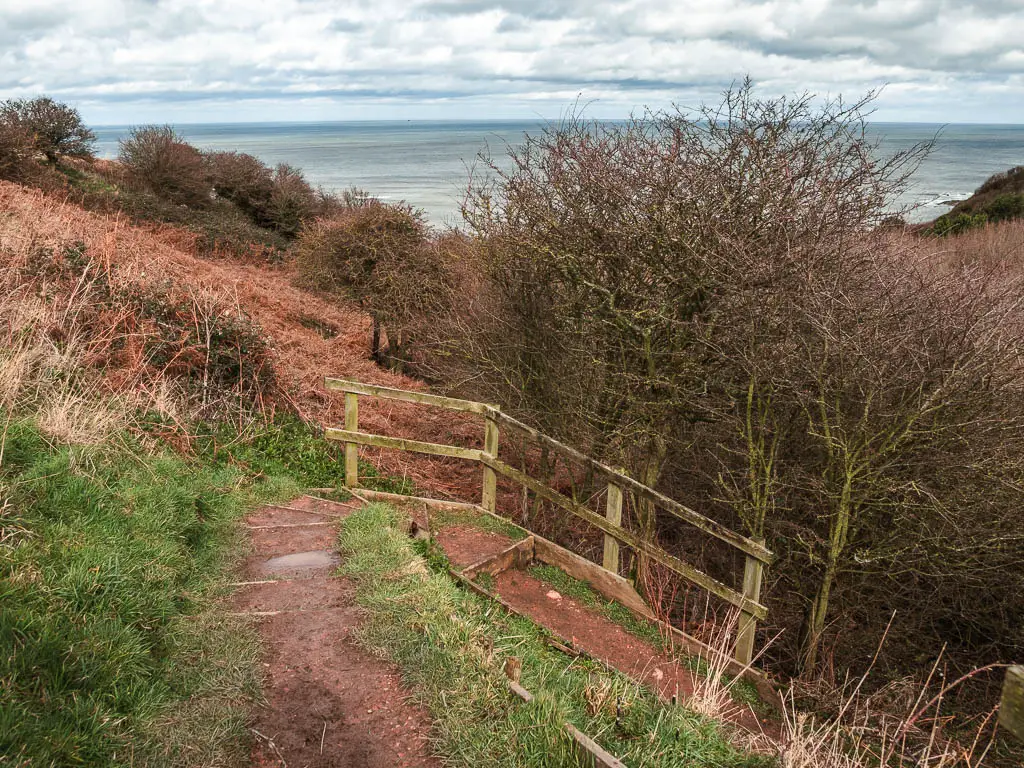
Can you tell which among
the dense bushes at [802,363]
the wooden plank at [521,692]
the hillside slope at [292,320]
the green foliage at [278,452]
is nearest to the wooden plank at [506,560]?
the dense bushes at [802,363]

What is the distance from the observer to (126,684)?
3406mm

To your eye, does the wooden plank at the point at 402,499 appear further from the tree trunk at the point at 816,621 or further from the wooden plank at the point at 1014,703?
the wooden plank at the point at 1014,703

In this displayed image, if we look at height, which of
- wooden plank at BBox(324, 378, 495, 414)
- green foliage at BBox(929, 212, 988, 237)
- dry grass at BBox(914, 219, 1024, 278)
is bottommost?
wooden plank at BBox(324, 378, 495, 414)

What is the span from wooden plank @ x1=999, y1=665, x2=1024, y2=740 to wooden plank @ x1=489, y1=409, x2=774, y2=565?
A: 3.54 meters

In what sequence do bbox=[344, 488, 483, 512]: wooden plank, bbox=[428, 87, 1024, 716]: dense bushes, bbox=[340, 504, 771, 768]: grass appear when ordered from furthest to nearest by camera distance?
1. bbox=[344, 488, 483, 512]: wooden plank
2. bbox=[428, 87, 1024, 716]: dense bushes
3. bbox=[340, 504, 771, 768]: grass

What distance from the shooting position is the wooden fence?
19.8 feet

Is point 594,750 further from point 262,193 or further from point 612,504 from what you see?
point 262,193

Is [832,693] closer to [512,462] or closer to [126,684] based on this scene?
[126,684]

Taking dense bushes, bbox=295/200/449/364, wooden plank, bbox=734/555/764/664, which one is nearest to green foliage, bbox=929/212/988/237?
dense bushes, bbox=295/200/449/364

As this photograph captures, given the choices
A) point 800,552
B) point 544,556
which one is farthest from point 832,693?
point 544,556

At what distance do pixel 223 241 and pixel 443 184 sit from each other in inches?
2984

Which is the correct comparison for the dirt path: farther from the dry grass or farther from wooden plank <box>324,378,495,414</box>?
the dry grass

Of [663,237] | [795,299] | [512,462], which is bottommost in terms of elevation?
[512,462]

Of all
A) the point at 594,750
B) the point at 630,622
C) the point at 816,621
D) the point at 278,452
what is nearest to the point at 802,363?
the point at 816,621
